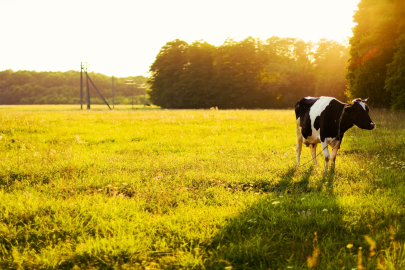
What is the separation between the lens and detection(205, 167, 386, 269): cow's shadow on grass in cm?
407

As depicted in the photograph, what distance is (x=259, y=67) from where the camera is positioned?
7550 cm

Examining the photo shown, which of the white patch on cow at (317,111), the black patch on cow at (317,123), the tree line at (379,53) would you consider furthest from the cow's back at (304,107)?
the tree line at (379,53)

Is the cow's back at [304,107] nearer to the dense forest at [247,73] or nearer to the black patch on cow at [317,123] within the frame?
the black patch on cow at [317,123]

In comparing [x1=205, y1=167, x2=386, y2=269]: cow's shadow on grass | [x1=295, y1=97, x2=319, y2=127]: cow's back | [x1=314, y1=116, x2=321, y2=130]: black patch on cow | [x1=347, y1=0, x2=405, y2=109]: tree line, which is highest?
[x1=347, y1=0, x2=405, y2=109]: tree line

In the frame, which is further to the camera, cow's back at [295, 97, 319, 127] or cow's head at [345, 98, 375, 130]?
cow's back at [295, 97, 319, 127]

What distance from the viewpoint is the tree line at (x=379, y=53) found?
23672 mm

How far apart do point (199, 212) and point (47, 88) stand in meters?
139

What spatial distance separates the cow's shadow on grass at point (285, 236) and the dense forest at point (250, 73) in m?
68.9

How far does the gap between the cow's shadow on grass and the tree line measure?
21.7 metres

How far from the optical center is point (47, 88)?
127500mm

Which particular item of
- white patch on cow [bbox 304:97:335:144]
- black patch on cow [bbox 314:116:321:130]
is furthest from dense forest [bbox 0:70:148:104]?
black patch on cow [bbox 314:116:321:130]

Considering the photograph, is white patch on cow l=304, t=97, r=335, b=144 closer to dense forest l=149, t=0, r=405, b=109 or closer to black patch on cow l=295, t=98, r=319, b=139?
black patch on cow l=295, t=98, r=319, b=139

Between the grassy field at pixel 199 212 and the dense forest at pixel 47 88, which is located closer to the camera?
the grassy field at pixel 199 212

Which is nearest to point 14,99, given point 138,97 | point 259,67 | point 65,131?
point 138,97
